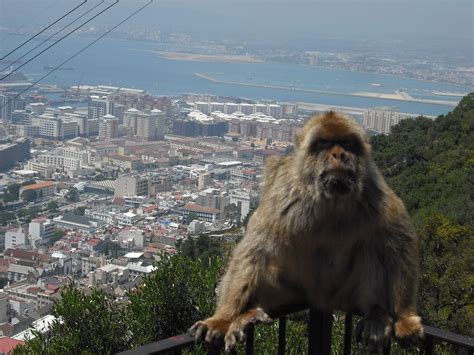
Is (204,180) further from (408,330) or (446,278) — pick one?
(408,330)

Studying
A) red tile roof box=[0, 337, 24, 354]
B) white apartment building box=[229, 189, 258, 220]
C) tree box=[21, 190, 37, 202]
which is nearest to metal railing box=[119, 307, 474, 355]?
red tile roof box=[0, 337, 24, 354]

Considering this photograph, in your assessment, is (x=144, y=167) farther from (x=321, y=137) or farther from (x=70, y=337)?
(x=321, y=137)

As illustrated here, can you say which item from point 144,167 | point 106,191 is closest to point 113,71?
point 144,167

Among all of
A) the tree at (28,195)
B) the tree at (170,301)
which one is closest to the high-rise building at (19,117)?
the tree at (28,195)

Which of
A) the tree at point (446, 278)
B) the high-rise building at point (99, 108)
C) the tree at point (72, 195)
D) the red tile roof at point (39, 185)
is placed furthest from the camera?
the high-rise building at point (99, 108)

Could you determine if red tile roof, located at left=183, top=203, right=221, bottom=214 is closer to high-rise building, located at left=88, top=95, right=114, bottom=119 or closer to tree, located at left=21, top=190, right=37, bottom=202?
tree, located at left=21, top=190, right=37, bottom=202

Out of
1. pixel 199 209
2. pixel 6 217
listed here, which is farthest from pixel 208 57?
pixel 6 217

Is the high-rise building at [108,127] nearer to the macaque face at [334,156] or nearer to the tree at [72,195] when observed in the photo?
the tree at [72,195]
